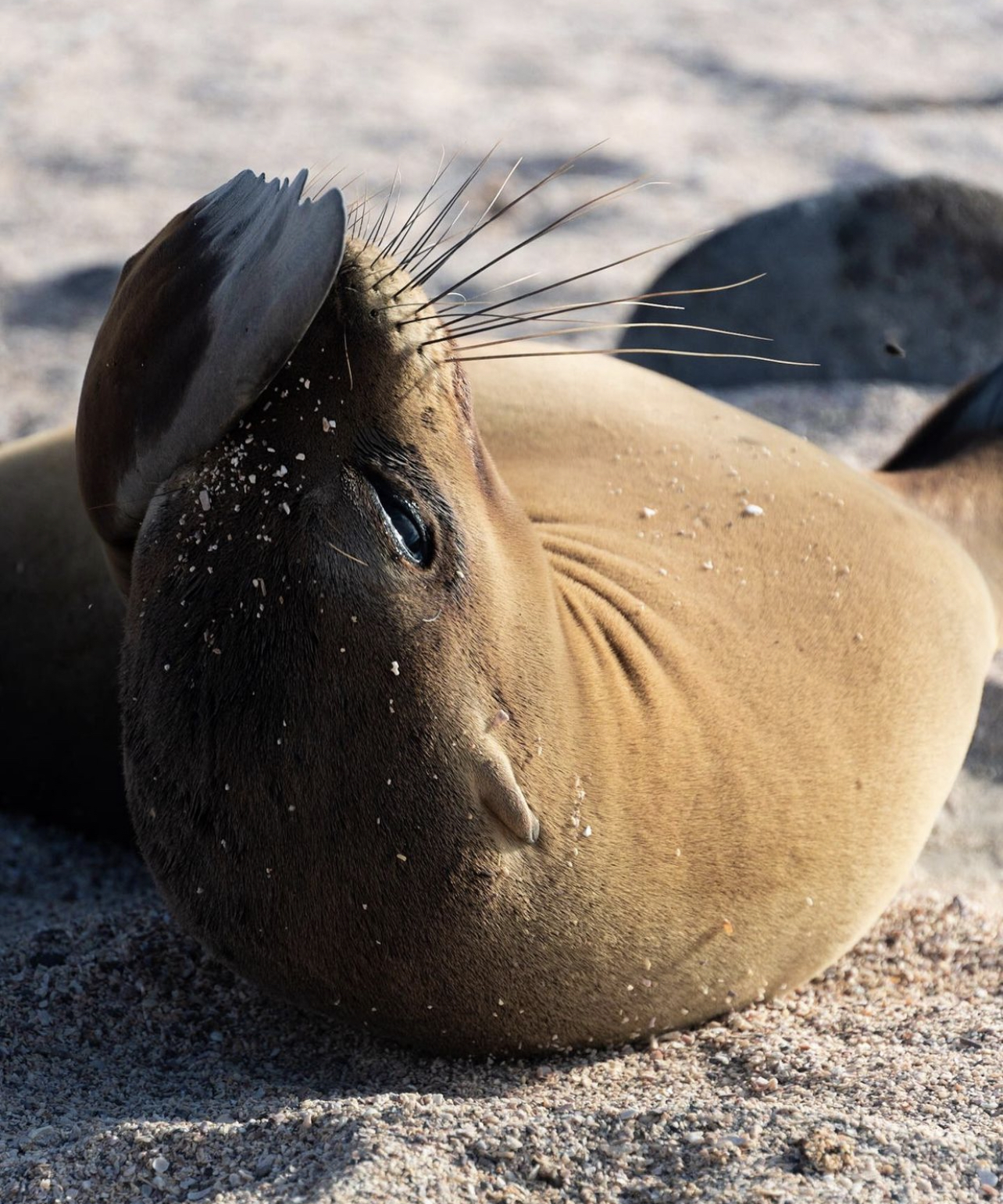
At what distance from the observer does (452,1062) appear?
2.19 metres

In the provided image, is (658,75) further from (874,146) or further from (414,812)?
(414,812)

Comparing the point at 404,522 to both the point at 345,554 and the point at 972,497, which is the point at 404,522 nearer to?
the point at 345,554

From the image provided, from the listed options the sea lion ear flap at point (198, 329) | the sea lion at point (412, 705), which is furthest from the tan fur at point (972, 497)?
the sea lion ear flap at point (198, 329)

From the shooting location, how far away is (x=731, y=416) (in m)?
3.23

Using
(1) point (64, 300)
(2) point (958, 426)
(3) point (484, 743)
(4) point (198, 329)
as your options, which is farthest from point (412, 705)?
(1) point (64, 300)

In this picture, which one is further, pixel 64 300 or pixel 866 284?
pixel 64 300

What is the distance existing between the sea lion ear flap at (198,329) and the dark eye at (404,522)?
185 mm

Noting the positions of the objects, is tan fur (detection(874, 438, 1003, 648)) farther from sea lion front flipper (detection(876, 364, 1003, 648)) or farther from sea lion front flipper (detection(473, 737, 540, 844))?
sea lion front flipper (detection(473, 737, 540, 844))

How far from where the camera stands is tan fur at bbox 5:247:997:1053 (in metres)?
1.83

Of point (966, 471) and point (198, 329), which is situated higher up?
point (198, 329)

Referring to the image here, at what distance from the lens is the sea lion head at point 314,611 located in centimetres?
180

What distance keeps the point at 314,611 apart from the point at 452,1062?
0.75 meters

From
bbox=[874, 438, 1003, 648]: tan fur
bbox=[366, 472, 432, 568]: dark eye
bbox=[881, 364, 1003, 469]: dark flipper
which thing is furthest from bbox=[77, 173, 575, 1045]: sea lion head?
bbox=[881, 364, 1003, 469]: dark flipper

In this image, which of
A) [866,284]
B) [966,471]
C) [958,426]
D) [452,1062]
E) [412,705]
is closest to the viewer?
[412,705]
